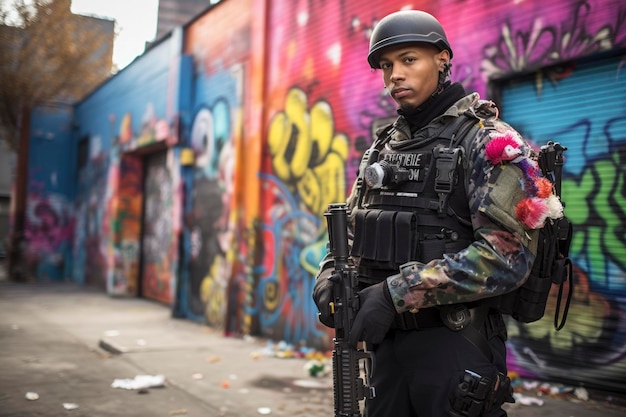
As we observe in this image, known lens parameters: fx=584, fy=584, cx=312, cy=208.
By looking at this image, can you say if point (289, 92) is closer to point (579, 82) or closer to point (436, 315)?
point (579, 82)

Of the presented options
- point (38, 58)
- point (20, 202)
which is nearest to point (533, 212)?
point (20, 202)

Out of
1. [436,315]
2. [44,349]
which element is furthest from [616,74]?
[44,349]

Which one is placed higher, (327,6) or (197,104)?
(327,6)

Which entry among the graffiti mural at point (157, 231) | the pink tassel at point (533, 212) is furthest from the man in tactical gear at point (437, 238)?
the graffiti mural at point (157, 231)

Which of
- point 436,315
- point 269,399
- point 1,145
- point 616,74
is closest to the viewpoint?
point 436,315

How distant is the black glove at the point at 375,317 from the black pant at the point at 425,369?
0.17m

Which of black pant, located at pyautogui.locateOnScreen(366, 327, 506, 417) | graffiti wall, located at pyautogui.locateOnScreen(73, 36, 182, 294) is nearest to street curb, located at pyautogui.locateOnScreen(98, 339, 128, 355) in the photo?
graffiti wall, located at pyautogui.locateOnScreen(73, 36, 182, 294)

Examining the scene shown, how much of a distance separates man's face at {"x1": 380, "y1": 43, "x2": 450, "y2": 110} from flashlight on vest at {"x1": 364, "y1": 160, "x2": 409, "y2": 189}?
23 cm

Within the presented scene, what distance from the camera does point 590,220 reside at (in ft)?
13.6

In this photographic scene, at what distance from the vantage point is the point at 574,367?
4191 millimetres

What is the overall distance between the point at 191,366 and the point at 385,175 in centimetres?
415

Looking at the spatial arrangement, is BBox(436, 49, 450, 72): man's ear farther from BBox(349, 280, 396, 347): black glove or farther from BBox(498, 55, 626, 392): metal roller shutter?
BBox(498, 55, 626, 392): metal roller shutter

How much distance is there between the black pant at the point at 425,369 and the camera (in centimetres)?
179

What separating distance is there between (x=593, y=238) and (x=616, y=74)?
115 centimetres
